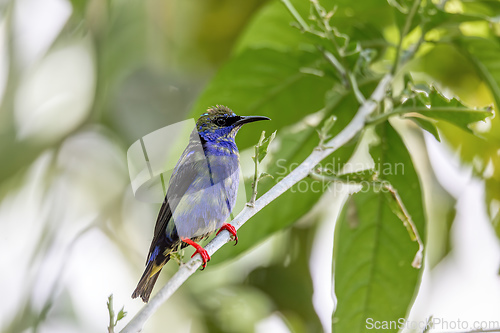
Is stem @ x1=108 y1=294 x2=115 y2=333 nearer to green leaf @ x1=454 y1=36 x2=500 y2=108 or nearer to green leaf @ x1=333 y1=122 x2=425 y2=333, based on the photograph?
green leaf @ x1=333 y1=122 x2=425 y2=333

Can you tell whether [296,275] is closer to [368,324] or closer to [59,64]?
[368,324]

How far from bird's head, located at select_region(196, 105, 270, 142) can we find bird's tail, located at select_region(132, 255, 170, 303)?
16 centimetres

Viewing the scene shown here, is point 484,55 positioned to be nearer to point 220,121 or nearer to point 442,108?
point 442,108

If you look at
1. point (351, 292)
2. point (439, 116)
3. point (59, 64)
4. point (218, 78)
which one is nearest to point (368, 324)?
point (351, 292)

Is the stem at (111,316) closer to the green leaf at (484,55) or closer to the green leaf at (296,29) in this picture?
the green leaf at (296,29)

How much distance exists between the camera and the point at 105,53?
1688mm

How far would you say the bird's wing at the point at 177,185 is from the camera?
0.51 metres

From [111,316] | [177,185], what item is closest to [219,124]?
[177,185]

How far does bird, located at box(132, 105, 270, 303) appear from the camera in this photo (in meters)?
0.50

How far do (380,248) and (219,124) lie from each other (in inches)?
24.2

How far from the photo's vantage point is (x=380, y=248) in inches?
42.8

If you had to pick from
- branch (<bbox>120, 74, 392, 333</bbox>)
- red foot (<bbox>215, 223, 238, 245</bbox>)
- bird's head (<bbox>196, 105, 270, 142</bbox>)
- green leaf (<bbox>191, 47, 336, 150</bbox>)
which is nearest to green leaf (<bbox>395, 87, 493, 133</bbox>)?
branch (<bbox>120, 74, 392, 333</bbox>)

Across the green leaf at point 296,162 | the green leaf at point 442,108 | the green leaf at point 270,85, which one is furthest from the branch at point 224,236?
the green leaf at point 270,85

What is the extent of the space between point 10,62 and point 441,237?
1357mm
